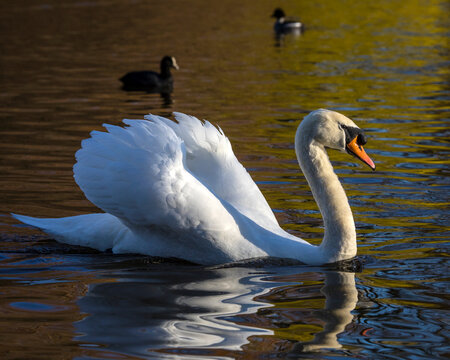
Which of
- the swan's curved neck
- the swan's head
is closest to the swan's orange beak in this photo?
the swan's head

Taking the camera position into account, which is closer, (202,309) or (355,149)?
(202,309)

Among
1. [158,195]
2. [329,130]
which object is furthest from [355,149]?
[158,195]

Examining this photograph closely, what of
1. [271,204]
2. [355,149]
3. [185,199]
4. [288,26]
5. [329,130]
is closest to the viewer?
[185,199]

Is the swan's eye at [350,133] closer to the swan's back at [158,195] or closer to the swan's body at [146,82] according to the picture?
the swan's back at [158,195]

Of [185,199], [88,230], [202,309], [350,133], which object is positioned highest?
[350,133]

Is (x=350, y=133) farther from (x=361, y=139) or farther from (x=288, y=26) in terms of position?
(x=288, y=26)

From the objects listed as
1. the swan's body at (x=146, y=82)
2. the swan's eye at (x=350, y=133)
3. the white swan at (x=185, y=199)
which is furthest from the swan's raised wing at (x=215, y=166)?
the swan's body at (x=146, y=82)

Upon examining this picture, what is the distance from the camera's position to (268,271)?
692cm

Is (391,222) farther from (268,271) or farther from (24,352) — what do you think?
(24,352)

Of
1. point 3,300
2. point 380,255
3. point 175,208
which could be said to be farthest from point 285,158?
point 3,300

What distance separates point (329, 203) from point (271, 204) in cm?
211

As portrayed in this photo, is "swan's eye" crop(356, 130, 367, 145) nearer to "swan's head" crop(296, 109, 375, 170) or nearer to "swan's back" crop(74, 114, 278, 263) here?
"swan's head" crop(296, 109, 375, 170)

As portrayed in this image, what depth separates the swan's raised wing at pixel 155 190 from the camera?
6.70m

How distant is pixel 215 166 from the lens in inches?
298
